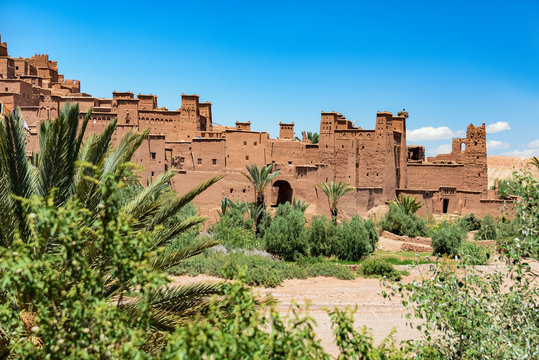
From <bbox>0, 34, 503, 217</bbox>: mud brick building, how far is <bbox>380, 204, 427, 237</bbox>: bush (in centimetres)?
242

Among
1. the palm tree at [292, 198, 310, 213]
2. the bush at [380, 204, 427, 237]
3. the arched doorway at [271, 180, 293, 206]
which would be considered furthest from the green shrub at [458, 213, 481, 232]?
the arched doorway at [271, 180, 293, 206]

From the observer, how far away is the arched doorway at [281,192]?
30891mm

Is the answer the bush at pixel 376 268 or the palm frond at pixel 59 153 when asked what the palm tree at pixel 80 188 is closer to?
the palm frond at pixel 59 153

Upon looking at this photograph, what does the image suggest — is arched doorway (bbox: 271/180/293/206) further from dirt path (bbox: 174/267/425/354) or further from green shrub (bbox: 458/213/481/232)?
dirt path (bbox: 174/267/425/354)

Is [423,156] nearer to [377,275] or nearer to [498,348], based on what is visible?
→ [377,275]

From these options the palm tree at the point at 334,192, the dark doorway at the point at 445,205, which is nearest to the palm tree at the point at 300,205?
the palm tree at the point at 334,192

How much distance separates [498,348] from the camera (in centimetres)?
491

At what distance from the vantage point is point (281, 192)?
31250 mm

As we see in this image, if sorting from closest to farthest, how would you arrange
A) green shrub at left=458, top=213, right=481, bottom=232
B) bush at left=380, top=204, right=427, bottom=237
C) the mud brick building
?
bush at left=380, top=204, right=427, bottom=237 < green shrub at left=458, top=213, right=481, bottom=232 < the mud brick building

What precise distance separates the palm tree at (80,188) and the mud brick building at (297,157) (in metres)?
23.2

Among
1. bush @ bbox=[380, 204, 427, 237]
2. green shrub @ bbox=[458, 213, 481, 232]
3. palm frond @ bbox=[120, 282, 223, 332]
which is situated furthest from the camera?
green shrub @ bbox=[458, 213, 481, 232]

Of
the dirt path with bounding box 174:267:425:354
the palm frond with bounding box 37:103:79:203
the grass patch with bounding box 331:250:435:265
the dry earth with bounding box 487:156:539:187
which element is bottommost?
the grass patch with bounding box 331:250:435:265

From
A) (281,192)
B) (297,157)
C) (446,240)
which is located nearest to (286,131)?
(297,157)

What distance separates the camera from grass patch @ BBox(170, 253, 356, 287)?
1480cm
